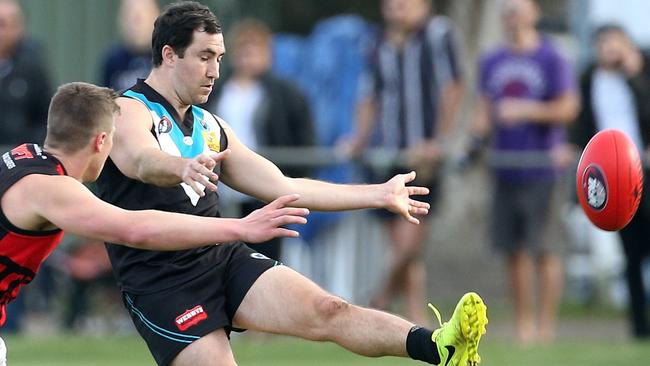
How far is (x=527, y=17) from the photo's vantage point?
36.7 ft

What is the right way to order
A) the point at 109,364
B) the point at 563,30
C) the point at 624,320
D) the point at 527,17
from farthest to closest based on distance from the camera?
the point at 563,30, the point at 624,320, the point at 527,17, the point at 109,364

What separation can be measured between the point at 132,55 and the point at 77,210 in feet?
19.9

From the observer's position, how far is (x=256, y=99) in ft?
37.9

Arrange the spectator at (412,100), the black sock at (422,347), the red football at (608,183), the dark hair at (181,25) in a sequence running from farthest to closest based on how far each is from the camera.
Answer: the spectator at (412,100)
the red football at (608,183)
the dark hair at (181,25)
the black sock at (422,347)

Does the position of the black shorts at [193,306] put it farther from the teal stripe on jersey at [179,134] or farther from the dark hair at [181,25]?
the dark hair at [181,25]

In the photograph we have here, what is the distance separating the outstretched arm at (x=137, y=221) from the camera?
5633 mm

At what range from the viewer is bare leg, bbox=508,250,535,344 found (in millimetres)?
11094

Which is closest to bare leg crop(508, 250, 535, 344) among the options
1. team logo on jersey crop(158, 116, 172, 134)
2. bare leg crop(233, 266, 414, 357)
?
bare leg crop(233, 266, 414, 357)

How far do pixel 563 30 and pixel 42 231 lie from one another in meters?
11.0

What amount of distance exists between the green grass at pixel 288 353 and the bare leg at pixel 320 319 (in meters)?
3.57

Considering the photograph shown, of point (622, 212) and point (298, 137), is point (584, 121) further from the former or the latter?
point (622, 212)

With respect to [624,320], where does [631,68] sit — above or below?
above

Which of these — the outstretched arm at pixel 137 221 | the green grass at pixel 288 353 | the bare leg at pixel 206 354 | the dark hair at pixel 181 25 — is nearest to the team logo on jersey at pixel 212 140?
the dark hair at pixel 181 25

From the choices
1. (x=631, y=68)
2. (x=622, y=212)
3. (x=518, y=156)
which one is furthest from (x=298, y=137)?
(x=622, y=212)
